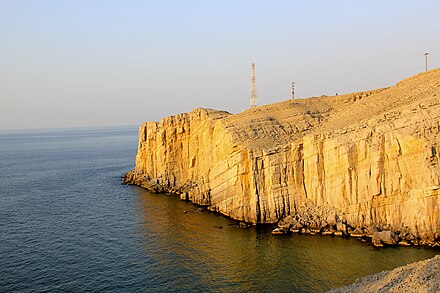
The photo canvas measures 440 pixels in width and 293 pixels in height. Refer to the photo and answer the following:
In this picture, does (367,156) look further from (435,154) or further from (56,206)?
(56,206)

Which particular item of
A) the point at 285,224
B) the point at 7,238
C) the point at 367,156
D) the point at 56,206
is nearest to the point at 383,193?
the point at 367,156

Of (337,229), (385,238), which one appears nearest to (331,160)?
(337,229)

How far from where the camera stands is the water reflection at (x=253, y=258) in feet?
109

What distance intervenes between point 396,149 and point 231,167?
21597mm

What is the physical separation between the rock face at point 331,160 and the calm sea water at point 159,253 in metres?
4.09

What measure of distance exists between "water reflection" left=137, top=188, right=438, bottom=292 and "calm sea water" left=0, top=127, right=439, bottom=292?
9 centimetres

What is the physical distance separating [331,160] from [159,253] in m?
22.7

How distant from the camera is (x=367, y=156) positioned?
146 feet

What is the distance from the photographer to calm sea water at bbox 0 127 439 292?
33.7m

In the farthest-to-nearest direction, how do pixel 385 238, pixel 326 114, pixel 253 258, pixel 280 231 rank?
pixel 326 114 < pixel 280 231 < pixel 385 238 < pixel 253 258

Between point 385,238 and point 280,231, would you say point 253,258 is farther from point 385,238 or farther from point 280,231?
point 385,238

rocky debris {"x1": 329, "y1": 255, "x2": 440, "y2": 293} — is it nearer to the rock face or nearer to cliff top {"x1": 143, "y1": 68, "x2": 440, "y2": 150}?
the rock face

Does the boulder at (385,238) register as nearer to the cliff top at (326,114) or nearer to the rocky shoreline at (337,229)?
the rocky shoreline at (337,229)

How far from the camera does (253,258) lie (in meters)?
39.1
